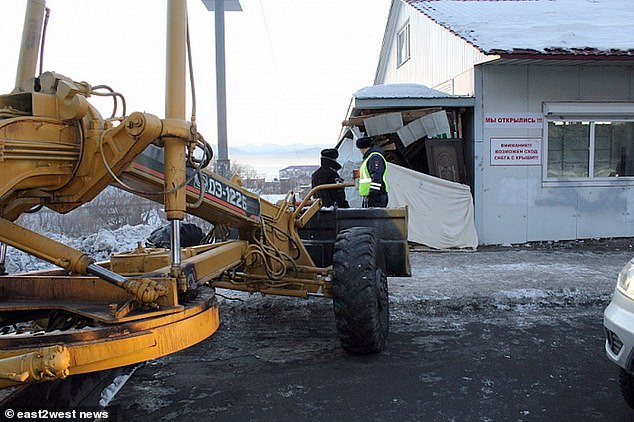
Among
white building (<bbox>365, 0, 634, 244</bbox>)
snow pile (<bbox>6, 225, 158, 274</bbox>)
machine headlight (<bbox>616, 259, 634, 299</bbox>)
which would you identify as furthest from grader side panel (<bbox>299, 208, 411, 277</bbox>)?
white building (<bbox>365, 0, 634, 244</bbox>)

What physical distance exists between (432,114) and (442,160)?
2.94 feet

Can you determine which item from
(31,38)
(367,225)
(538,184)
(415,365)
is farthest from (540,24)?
(31,38)

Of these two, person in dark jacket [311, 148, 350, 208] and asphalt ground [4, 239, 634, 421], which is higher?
person in dark jacket [311, 148, 350, 208]

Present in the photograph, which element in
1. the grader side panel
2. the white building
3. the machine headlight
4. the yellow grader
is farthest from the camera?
the white building

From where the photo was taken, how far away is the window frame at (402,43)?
18.0m

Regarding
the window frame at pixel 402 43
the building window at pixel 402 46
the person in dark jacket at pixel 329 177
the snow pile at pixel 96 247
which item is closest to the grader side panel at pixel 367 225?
the person in dark jacket at pixel 329 177

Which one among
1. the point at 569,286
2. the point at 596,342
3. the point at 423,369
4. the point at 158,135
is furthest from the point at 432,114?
the point at 158,135

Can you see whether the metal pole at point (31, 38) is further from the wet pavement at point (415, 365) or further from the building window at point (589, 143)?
the building window at point (589, 143)

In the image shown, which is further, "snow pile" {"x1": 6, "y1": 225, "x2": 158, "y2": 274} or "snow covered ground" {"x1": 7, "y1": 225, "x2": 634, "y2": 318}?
"snow pile" {"x1": 6, "y1": 225, "x2": 158, "y2": 274}

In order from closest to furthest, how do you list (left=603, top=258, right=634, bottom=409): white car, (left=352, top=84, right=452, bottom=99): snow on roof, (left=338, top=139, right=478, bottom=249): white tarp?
1. (left=603, top=258, right=634, bottom=409): white car
2. (left=338, top=139, right=478, bottom=249): white tarp
3. (left=352, top=84, right=452, bottom=99): snow on roof

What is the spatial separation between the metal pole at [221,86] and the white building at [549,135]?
15.1 feet

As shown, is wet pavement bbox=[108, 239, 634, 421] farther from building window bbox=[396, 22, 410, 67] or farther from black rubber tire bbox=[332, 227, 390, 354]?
building window bbox=[396, 22, 410, 67]

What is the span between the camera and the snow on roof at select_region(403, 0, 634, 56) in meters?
11.0

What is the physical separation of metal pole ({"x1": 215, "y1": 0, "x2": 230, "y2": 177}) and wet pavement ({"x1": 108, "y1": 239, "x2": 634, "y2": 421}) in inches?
161
